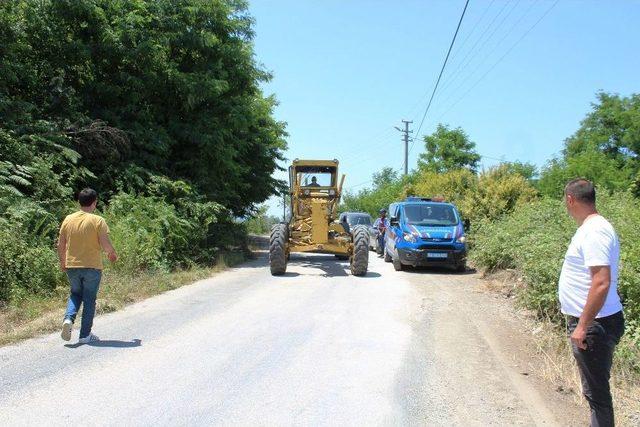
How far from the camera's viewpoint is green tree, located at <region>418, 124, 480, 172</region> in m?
37.8

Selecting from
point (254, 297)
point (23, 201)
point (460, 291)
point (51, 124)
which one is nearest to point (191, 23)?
point (51, 124)

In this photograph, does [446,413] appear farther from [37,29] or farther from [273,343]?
[37,29]

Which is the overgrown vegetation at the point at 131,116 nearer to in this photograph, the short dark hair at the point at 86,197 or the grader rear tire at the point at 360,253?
the short dark hair at the point at 86,197

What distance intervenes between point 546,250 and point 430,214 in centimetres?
793

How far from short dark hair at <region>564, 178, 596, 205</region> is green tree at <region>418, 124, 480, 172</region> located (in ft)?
112

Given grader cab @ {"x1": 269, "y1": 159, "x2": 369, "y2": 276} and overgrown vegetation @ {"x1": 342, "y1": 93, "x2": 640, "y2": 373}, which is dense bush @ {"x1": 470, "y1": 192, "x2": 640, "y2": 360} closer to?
overgrown vegetation @ {"x1": 342, "y1": 93, "x2": 640, "y2": 373}

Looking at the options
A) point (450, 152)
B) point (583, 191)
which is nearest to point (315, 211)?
point (583, 191)

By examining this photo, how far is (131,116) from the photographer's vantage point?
1627 centimetres

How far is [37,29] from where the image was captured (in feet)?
48.6

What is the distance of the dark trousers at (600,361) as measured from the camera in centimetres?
366

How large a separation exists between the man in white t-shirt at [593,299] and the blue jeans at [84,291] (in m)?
5.21

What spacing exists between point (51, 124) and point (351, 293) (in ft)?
28.4

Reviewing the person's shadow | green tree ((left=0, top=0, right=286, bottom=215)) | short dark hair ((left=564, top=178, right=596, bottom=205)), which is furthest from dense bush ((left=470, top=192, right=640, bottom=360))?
green tree ((left=0, top=0, right=286, bottom=215))

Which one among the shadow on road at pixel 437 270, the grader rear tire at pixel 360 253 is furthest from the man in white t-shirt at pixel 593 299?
the shadow on road at pixel 437 270
